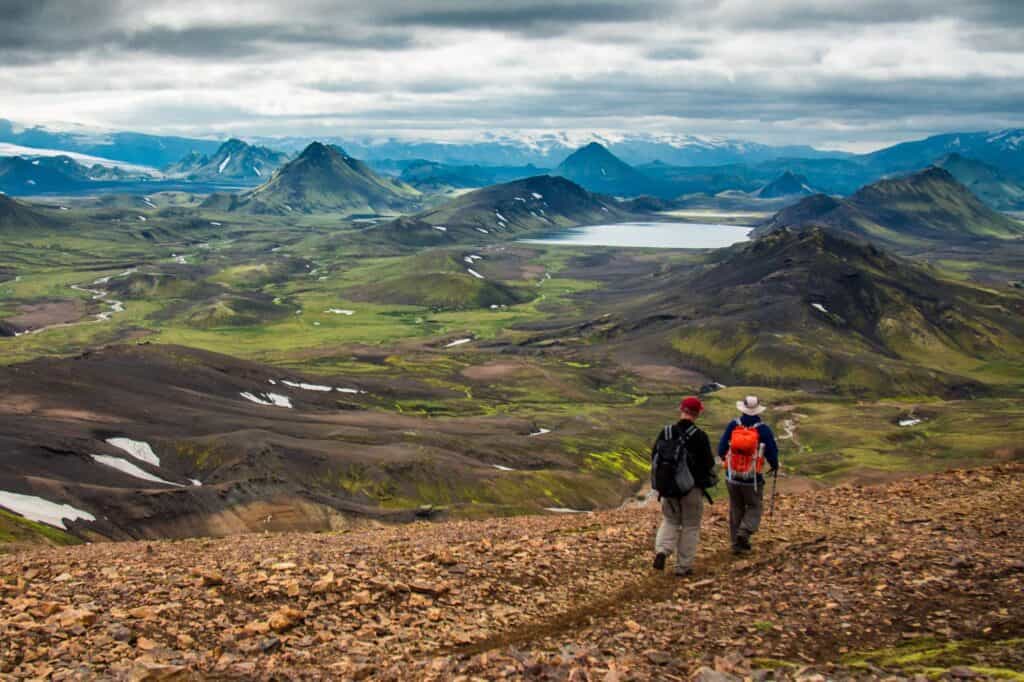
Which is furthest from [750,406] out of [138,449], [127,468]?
[138,449]

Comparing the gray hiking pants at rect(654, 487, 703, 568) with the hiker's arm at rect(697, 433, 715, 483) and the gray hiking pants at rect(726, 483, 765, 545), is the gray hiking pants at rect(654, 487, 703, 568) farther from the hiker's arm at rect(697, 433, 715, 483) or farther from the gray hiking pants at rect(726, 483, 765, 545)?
the gray hiking pants at rect(726, 483, 765, 545)

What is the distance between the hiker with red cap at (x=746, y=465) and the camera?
25703mm

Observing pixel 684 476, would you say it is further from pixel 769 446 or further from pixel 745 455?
pixel 769 446

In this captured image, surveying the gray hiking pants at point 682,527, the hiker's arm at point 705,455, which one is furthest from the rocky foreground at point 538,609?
the hiker's arm at point 705,455

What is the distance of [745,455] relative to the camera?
84.8 feet

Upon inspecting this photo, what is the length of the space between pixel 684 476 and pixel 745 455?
2817 mm

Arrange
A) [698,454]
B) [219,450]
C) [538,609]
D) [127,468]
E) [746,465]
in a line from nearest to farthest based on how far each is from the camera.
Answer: [538,609]
[698,454]
[746,465]
[127,468]
[219,450]

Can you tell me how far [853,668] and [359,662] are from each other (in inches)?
365

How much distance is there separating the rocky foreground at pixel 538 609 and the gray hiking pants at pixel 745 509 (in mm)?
818

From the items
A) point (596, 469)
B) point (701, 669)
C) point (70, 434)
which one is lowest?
point (596, 469)

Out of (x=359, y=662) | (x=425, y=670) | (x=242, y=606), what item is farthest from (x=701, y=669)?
(x=242, y=606)

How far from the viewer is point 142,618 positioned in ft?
64.4

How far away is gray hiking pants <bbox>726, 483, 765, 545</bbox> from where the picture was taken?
25.7 m

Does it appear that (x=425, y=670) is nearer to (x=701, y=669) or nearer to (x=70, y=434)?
(x=701, y=669)
